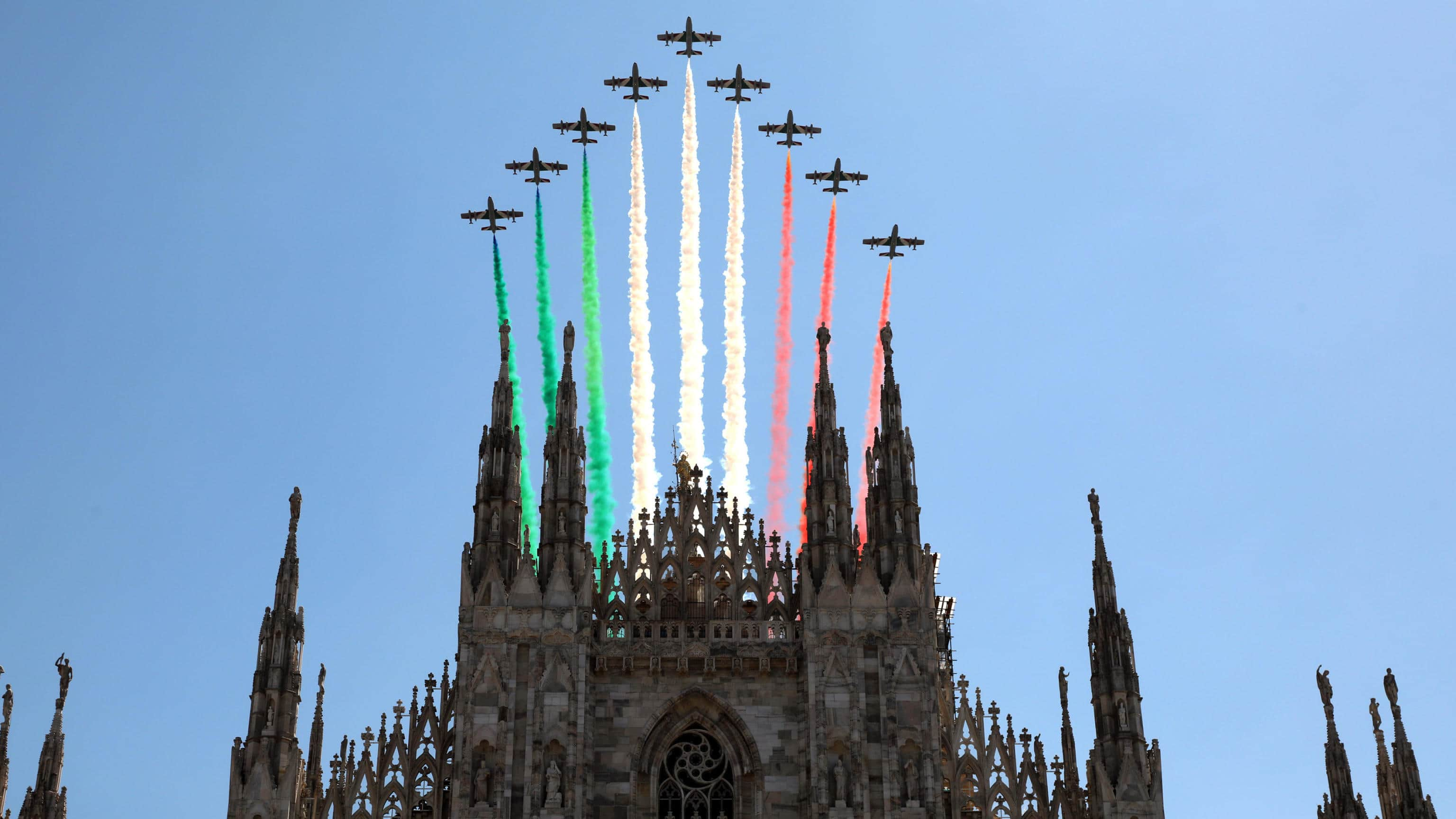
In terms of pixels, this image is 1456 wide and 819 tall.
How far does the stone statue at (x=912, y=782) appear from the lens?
46344mm

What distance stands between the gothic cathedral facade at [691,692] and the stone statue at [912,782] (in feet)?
0.14

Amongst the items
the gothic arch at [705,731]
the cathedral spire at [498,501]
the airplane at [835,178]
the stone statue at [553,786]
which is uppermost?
the airplane at [835,178]

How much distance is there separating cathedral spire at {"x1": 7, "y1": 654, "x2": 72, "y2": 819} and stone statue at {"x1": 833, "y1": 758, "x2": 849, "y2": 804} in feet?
74.5

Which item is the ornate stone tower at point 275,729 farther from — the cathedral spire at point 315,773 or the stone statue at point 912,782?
the stone statue at point 912,782

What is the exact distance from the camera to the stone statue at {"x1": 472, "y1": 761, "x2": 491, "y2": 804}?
45.8m

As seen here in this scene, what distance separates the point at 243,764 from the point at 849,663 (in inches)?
614

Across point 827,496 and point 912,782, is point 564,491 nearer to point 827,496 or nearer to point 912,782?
point 827,496

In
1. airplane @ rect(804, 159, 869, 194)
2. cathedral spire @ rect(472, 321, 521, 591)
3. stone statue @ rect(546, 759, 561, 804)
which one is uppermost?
airplane @ rect(804, 159, 869, 194)

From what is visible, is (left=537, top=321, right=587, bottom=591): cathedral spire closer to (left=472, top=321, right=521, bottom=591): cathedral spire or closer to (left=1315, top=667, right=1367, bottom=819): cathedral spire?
(left=472, top=321, right=521, bottom=591): cathedral spire

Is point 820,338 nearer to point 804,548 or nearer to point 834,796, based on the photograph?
point 804,548

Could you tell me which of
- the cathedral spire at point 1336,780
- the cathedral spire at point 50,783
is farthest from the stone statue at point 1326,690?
the cathedral spire at point 50,783

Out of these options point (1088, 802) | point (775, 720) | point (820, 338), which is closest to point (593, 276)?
point (820, 338)

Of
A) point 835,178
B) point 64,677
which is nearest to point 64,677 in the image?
point 64,677

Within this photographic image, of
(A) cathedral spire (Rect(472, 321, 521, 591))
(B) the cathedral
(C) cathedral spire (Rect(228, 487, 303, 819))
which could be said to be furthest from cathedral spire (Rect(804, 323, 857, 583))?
(C) cathedral spire (Rect(228, 487, 303, 819))
